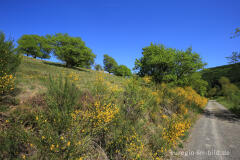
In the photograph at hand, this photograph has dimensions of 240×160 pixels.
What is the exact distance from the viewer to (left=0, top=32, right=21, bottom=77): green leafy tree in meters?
5.10

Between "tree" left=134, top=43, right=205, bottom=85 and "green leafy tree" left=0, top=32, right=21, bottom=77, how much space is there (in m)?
12.0


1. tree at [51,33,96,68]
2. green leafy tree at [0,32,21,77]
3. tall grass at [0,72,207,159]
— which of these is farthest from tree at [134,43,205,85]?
tree at [51,33,96,68]

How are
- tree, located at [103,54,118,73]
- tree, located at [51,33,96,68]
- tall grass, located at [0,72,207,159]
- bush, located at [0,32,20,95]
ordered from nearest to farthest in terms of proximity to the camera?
tall grass, located at [0,72,207,159] → bush, located at [0,32,20,95] → tree, located at [51,33,96,68] → tree, located at [103,54,118,73]

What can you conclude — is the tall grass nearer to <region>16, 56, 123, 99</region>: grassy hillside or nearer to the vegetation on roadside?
the vegetation on roadside

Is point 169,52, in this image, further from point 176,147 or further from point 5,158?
point 5,158

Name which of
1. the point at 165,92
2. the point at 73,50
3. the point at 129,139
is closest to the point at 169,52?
the point at 165,92

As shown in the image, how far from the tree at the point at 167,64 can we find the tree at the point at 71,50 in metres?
17.7

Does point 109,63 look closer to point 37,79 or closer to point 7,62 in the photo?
point 37,79

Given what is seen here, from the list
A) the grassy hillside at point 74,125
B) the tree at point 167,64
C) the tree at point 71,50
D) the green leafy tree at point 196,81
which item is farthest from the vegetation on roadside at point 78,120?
the tree at point 71,50

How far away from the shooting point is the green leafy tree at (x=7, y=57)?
5.10 m

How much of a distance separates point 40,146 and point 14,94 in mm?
4017

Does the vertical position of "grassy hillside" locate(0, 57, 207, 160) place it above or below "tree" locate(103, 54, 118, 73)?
below

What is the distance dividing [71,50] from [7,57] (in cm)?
2231

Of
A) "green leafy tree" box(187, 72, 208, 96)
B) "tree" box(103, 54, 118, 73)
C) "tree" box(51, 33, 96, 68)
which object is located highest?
"tree" box(103, 54, 118, 73)
